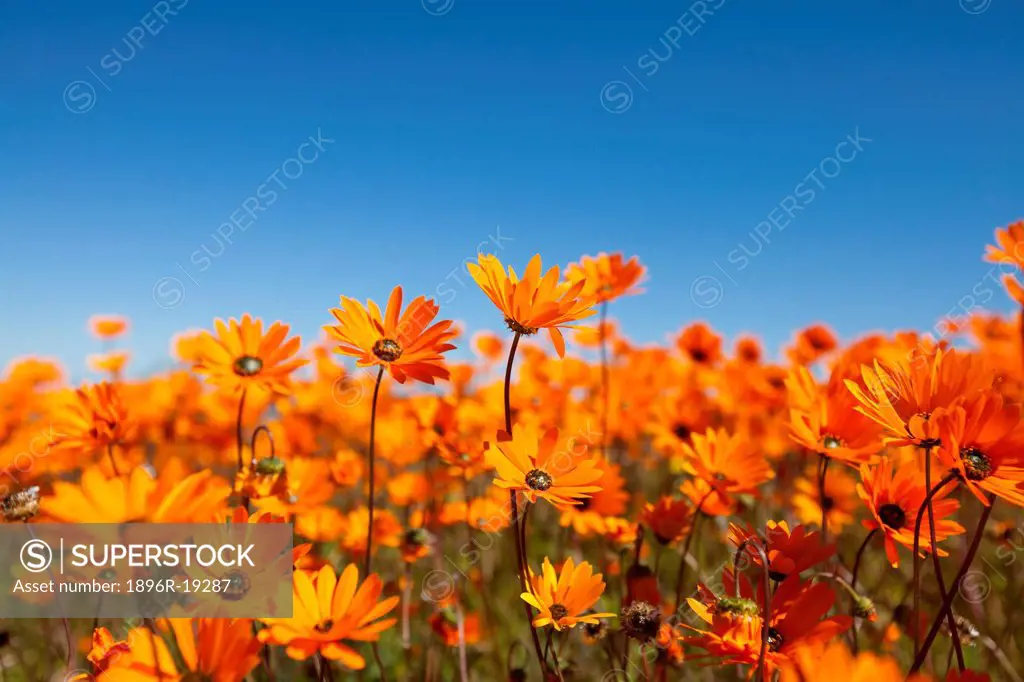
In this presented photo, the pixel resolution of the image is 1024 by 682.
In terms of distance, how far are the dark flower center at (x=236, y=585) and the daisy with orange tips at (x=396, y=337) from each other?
0.58m

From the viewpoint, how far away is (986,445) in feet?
4.65

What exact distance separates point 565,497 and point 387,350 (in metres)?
0.69

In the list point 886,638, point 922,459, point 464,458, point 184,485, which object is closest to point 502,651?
point 464,458

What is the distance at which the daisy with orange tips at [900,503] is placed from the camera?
1635 mm

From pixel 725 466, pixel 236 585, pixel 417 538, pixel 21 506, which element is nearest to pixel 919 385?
pixel 725 466

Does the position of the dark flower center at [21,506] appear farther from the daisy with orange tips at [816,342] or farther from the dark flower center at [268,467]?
the daisy with orange tips at [816,342]

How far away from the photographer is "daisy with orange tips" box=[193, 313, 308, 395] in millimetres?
2240

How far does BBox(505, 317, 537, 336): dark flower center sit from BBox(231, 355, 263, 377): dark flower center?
1046 mm

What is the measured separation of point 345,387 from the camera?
468 cm

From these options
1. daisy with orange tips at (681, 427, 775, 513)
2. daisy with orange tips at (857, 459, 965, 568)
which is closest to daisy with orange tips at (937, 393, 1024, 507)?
daisy with orange tips at (857, 459, 965, 568)

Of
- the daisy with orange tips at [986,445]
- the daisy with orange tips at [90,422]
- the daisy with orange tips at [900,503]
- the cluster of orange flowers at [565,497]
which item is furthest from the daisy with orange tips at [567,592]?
the daisy with orange tips at [90,422]

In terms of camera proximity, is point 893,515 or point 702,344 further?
point 702,344

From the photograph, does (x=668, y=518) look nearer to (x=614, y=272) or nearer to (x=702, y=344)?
(x=614, y=272)

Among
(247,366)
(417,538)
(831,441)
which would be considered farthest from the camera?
(417,538)
